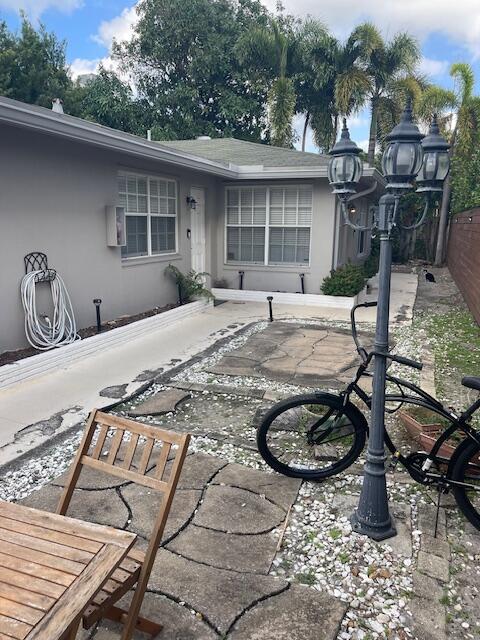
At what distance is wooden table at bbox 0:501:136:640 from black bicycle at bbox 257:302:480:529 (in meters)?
1.63

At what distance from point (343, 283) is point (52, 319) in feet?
17.2

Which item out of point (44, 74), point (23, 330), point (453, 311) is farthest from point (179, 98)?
point (23, 330)

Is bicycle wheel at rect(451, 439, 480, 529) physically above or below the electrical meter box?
below

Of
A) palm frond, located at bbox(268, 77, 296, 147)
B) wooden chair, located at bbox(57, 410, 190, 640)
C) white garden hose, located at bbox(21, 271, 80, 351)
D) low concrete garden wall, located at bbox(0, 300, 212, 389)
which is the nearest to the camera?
wooden chair, located at bbox(57, 410, 190, 640)

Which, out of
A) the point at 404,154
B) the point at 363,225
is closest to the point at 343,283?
the point at 363,225

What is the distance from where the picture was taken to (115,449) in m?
1.95

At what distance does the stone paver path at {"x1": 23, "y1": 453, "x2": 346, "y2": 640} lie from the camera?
2.02 metres

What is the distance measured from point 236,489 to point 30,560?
1.72 m

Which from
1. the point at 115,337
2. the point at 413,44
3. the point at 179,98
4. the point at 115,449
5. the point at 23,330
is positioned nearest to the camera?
the point at 115,449

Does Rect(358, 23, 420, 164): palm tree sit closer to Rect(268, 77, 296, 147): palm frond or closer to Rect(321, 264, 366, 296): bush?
Rect(268, 77, 296, 147): palm frond

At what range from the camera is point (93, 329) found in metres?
6.50

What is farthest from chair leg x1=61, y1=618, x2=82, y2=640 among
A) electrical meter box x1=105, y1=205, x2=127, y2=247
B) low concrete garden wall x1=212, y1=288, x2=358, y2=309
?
low concrete garden wall x1=212, y1=288, x2=358, y2=309

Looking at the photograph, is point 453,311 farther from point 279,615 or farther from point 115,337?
point 279,615

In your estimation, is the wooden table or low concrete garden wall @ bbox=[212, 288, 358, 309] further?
low concrete garden wall @ bbox=[212, 288, 358, 309]
